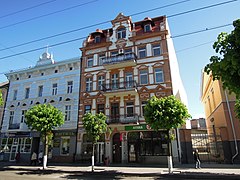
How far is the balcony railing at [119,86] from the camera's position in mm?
20206

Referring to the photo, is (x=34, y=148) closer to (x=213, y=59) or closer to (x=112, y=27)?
(x=112, y=27)

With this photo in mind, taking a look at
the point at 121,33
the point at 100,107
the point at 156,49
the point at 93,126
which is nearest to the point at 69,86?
the point at 100,107

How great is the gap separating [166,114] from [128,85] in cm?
811

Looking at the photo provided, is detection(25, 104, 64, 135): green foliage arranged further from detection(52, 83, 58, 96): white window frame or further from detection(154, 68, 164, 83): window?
detection(154, 68, 164, 83): window

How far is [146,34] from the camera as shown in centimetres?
2162

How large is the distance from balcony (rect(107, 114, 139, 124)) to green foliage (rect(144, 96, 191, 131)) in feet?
17.3

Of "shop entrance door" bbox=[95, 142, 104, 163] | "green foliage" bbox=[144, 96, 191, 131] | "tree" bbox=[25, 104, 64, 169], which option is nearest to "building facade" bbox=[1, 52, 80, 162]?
"shop entrance door" bbox=[95, 142, 104, 163]

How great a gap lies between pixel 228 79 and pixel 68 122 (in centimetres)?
1852

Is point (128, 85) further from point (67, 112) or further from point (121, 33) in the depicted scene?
point (67, 112)

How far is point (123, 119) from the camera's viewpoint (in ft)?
63.8

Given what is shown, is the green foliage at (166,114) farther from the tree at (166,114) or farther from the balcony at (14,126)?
the balcony at (14,126)

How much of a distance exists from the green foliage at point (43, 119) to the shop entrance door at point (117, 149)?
20.0ft

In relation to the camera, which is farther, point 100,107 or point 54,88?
point 54,88

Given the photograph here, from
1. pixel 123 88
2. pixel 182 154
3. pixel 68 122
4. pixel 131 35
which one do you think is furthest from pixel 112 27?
pixel 182 154
